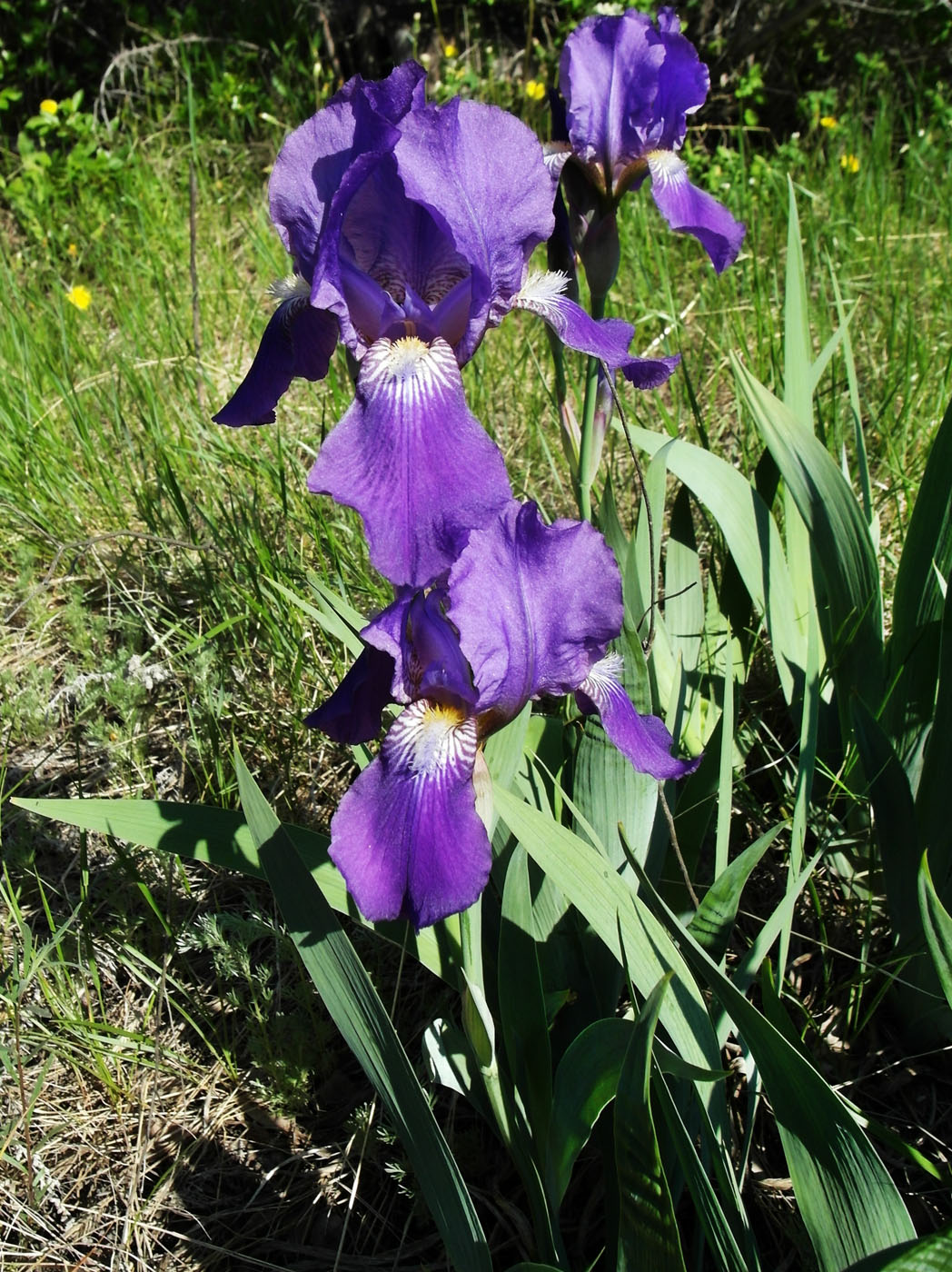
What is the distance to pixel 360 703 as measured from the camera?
50.4 inches

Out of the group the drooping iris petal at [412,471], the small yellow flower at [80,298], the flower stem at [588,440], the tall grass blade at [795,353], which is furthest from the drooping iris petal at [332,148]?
the small yellow flower at [80,298]

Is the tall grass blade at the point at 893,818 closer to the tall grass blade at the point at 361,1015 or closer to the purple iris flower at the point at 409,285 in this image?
the purple iris flower at the point at 409,285

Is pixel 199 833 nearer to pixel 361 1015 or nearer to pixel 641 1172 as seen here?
pixel 361 1015

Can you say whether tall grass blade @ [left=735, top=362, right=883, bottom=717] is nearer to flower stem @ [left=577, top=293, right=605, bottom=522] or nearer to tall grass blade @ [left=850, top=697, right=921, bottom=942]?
tall grass blade @ [left=850, top=697, right=921, bottom=942]

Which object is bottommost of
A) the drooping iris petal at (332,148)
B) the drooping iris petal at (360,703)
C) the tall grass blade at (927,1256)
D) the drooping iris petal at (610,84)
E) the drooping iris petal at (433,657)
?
the tall grass blade at (927,1256)

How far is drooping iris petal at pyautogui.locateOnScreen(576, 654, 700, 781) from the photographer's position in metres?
1.33

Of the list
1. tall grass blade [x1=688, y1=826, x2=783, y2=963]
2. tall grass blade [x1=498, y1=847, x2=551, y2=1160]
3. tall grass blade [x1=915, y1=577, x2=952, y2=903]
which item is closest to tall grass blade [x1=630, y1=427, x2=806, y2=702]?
tall grass blade [x1=915, y1=577, x2=952, y2=903]

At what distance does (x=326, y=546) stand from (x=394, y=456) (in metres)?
1.52

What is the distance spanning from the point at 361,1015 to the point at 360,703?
380 millimetres

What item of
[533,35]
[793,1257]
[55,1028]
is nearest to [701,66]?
[793,1257]

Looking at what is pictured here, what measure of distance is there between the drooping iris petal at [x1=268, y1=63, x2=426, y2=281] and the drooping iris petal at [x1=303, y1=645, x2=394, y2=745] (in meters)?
0.51

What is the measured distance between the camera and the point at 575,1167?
162 centimetres

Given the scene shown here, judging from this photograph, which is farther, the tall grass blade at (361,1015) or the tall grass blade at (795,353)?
the tall grass blade at (795,353)

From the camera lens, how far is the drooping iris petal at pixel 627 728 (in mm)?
1328
